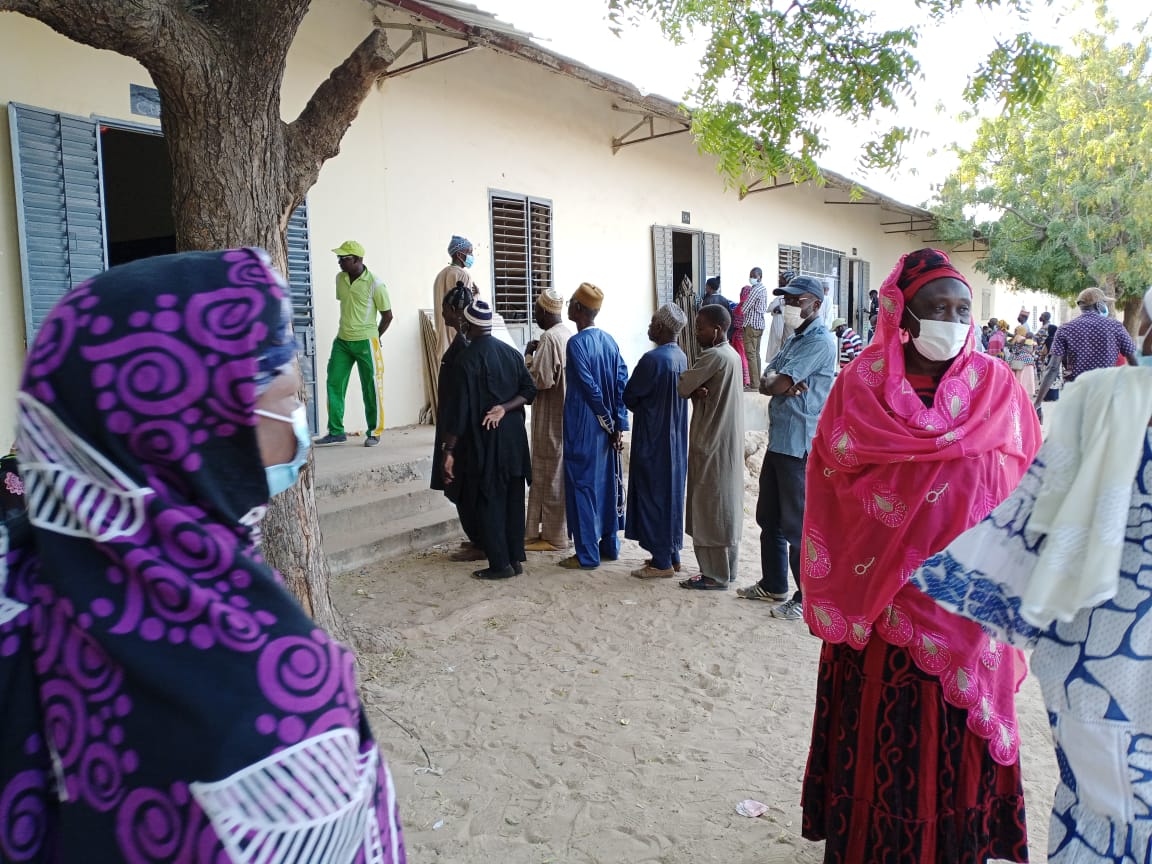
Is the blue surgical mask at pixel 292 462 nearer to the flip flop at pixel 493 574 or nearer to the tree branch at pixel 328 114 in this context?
the tree branch at pixel 328 114

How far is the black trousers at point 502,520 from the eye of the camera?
17.8 ft

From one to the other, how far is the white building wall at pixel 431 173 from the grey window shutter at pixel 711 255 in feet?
1.33

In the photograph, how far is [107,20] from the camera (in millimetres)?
2883

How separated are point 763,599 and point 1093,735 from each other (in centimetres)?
370

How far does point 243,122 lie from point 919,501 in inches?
116

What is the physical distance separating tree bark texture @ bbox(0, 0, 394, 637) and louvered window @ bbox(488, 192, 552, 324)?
19.7ft

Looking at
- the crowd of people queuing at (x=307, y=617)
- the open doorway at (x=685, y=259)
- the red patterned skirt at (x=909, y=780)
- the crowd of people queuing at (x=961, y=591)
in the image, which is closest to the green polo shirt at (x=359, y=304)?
the crowd of people queuing at (x=307, y=617)

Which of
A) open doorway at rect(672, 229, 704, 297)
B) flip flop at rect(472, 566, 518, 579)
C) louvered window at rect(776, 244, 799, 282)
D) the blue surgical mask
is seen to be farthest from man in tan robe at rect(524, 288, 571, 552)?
louvered window at rect(776, 244, 799, 282)

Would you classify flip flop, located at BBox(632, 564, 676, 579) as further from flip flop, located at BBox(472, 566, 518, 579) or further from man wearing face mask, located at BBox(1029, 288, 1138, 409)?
man wearing face mask, located at BBox(1029, 288, 1138, 409)

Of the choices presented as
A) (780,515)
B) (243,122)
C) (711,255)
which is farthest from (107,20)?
(711,255)

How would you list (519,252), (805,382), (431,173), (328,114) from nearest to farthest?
1. (328,114)
2. (805,382)
3. (431,173)
4. (519,252)

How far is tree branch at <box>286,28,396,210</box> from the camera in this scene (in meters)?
3.59

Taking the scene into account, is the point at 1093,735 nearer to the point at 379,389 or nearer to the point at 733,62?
the point at 733,62

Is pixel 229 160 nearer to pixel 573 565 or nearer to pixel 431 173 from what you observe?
pixel 573 565
